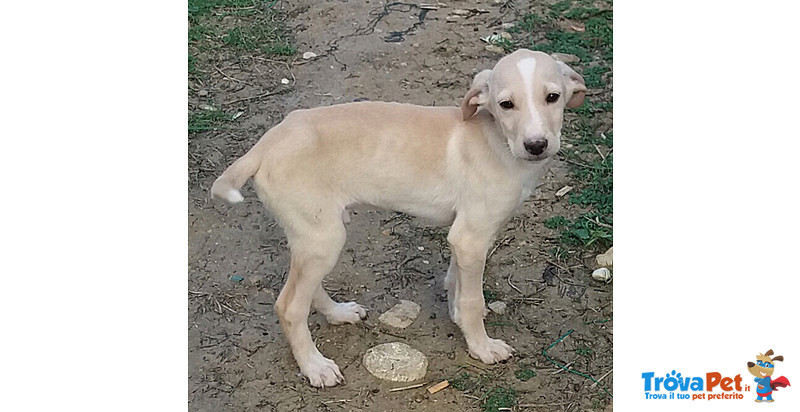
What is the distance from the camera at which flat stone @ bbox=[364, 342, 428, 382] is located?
4.34 m

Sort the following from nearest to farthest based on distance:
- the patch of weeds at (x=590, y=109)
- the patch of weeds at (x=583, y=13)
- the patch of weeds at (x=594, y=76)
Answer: the patch of weeds at (x=590, y=109) < the patch of weeds at (x=594, y=76) < the patch of weeds at (x=583, y=13)

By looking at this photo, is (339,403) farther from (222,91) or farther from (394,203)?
(222,91)

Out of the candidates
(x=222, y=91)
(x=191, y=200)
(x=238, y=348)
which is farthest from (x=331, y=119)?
(x=222, y=91)

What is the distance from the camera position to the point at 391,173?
4.10 m

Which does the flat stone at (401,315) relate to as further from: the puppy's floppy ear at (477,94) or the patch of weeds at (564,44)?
the patch of weeds at (564,44)

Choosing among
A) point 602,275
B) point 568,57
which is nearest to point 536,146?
point 602,275

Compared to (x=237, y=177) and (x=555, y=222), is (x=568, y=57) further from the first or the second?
(x=237, y=177)

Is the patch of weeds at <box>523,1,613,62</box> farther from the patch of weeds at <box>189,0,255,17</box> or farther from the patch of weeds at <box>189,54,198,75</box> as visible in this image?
the patch of weeds at <box>189,54,198,75</box>

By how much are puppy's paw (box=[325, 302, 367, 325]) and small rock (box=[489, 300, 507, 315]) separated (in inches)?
26.9

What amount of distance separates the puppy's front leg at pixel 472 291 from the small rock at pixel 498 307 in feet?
0.91

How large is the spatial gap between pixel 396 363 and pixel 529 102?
1482 millimetres
